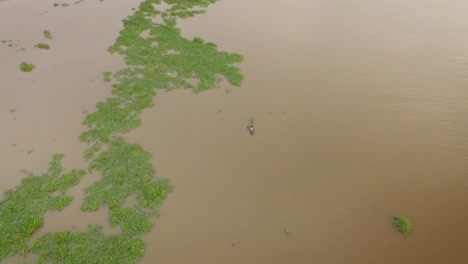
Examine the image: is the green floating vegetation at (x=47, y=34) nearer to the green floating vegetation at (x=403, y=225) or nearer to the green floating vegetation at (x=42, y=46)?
the green floating vegetation at (x=42, y=46)

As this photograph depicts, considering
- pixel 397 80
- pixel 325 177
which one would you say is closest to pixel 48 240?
pixel 325 177

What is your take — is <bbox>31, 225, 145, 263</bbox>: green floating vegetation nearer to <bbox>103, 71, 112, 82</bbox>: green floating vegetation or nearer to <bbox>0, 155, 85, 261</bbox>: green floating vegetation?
<bbox>0, 155, 85, 261</bbox>: green floating vegetation

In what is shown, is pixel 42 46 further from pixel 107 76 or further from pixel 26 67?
pixel 107 76

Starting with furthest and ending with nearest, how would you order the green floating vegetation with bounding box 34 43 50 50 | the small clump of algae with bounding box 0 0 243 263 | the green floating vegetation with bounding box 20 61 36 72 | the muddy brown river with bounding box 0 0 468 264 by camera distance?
the green floating vegetation with bounding box 34 43 50 50 → the green floating vegetation with bounding box 20 61 36 72 → the muddy brown river with bounding box 0 0 468 264 → the small clump of algae with bounding box 0 0 243 263

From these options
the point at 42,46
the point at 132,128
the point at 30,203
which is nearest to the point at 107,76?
the point at 132,128

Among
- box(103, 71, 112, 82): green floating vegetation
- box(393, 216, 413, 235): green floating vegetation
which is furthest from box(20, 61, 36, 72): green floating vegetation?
box(393, 216, 413, 235): green floating vegetation

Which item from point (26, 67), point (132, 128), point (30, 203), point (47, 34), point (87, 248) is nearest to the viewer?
point (87, 248)

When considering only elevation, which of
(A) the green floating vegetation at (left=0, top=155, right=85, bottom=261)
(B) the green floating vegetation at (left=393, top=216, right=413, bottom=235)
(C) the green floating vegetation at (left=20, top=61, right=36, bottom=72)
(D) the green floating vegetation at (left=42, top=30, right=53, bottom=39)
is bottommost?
(A) the green floating vegetation at (left=0, top=155, right=85, bottom=261)
